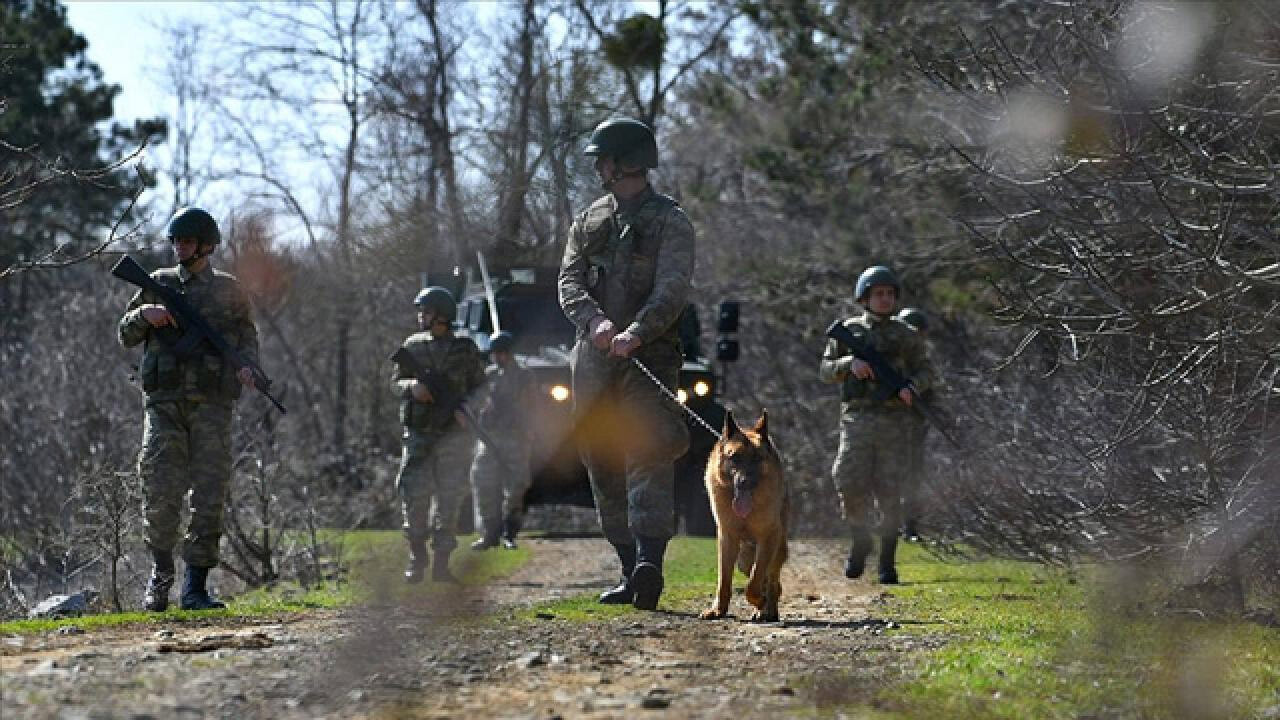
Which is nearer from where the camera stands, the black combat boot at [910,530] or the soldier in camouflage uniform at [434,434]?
the soldier in camouflage uniform at [434,434]

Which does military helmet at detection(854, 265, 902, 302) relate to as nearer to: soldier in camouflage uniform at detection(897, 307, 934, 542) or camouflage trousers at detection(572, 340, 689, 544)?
soldier in camouflage uniform at detection(897, 307, 934, 542)

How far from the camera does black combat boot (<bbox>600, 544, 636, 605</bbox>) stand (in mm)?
10898

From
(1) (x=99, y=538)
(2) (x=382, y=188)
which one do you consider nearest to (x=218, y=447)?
(1) (x=99, y=538)

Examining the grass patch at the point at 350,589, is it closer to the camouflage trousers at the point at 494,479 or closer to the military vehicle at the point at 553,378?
the camouflage trousers at the point at 494,479

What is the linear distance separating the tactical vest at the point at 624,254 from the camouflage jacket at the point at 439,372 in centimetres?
505

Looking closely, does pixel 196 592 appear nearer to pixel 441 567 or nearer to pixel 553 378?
pixel 441 567

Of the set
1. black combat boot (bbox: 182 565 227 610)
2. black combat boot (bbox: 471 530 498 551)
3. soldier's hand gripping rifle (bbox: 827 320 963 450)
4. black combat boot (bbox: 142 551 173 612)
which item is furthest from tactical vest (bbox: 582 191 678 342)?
black combat boot (bbox: 471 530 498 551)

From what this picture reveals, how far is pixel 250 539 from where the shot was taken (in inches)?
702

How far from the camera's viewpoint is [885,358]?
13992 millimetres

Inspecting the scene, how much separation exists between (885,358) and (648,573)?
409 centimetres

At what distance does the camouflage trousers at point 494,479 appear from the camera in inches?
795

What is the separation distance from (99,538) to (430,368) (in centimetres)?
275

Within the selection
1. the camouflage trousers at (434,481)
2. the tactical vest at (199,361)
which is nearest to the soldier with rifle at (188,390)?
the tactical vest at (199,361)

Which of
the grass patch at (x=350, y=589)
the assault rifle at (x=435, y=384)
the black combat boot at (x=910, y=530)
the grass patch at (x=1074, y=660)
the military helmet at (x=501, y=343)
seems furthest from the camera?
the black combat boot at (x=910, y=530)
